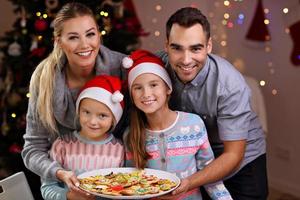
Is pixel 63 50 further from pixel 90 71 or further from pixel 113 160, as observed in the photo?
pixel 113 160

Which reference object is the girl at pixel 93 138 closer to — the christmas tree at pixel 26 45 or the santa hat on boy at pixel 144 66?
the santa hat on boy at pixel 144 66

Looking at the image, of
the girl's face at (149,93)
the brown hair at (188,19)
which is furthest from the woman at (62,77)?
the brown hair at (188,19)

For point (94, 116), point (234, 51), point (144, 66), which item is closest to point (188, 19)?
point (144, 66)

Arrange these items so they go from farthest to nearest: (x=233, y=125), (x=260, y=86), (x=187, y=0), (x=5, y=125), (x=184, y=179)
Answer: (x=187, y=0) < (x=260, y=86) < (x=5, y=125) < (x=233, y=125) < (x=184, y=179)

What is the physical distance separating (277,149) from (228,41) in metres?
0.86

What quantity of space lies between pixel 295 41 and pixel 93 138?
79.4 inches

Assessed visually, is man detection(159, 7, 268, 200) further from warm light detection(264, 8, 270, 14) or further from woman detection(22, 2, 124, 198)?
warm light detection(264, 8, 270, 14)

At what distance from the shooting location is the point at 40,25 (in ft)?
11.7

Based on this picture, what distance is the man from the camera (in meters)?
2.25

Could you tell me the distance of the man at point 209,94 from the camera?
2248 mm

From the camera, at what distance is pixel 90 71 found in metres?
2.43

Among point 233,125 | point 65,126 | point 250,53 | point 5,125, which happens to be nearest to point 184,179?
point 233,125

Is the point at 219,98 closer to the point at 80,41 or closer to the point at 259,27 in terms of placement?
the point at 80,41

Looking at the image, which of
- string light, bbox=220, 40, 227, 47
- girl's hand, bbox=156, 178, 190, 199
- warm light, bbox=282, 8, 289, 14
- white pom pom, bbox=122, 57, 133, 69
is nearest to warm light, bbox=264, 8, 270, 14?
warm light, bbox=282, 8, 289, 14
